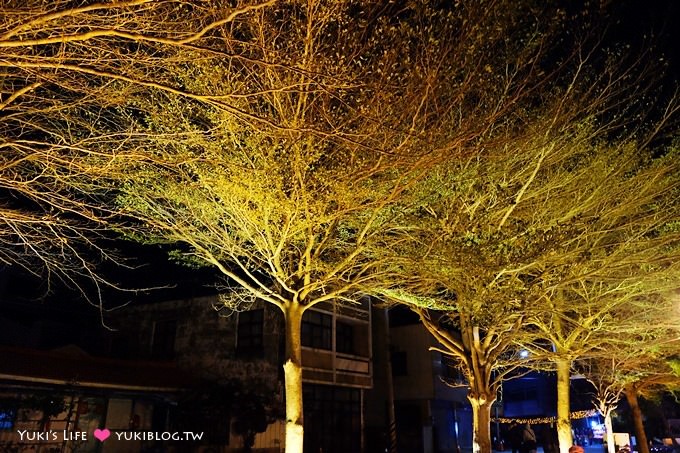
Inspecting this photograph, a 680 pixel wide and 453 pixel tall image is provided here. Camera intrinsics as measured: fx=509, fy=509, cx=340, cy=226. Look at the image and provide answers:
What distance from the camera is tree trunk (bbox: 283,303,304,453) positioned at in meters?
9.45

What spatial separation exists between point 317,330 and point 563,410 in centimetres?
995

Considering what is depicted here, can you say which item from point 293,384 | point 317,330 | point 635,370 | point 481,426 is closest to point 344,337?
point 317,330

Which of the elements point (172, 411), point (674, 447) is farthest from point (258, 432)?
point (674, 447)

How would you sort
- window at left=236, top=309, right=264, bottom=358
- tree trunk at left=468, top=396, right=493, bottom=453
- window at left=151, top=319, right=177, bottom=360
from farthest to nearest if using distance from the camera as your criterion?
window at left=151, top=319, right=177, bottom=360
window at left=236, top=309, right=264, bottom=358
tree trunk at left=468, top=396, right=493, bottom=453

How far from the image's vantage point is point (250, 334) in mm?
19594

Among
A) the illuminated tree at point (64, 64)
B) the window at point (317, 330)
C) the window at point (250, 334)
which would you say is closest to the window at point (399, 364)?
the window at point (317, 330)

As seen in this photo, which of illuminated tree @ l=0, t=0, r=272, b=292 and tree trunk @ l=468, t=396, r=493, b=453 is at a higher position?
illuminated tree @ l=0, t=0, r=272, b=292

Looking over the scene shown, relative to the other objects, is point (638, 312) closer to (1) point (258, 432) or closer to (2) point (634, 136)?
(2) point (634, 136)

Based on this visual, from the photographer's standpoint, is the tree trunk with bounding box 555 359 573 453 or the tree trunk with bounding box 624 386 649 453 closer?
the tree trunk with bounding box 555 359 573 453

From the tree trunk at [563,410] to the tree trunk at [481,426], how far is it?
9.67 feet

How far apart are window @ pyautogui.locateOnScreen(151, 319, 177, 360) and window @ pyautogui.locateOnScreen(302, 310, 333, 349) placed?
17.9 feet

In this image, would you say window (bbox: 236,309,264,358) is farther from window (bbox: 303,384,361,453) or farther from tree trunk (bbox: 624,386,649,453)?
tree trunk (bbox: 624,386,649,453)

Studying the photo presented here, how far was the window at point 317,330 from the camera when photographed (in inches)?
816

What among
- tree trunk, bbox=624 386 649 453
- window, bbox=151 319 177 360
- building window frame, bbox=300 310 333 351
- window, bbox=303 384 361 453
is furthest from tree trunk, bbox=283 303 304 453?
tree trunk, bbox=624 386 649 453
